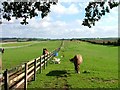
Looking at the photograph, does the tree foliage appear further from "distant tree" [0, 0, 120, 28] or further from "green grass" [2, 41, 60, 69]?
"green grass" [2, 41, 60, 69]

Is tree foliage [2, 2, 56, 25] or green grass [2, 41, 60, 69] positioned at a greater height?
tree foliage [2, 2, 56, 25]

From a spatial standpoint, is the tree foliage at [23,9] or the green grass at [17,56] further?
the green grass at [17,56]

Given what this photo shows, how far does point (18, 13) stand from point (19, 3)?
497 millimetres

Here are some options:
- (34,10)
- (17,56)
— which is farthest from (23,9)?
(17,56)

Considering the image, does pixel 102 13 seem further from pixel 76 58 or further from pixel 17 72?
pixel 76 58

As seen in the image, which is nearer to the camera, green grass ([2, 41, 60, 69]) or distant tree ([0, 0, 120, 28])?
distant tree ([0, 0, 120, 28])

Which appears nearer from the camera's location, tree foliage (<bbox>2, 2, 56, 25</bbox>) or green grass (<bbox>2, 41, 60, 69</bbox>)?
tree foliage (<bbox>2, 2, 56, 25</bbox>)

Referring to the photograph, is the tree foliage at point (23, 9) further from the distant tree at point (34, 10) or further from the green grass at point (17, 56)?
the green grass at point (17, 56)

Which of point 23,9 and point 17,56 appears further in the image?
point 17,56

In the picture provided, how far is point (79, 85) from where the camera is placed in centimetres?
1659

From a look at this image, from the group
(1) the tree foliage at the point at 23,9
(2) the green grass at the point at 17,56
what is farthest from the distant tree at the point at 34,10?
(2) the green grass at the point at 17,56

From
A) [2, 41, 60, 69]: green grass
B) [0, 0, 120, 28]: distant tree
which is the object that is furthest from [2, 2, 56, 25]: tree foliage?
[2, 41, 60, 69]: green grass

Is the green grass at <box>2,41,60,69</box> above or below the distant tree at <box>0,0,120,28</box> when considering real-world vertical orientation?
below

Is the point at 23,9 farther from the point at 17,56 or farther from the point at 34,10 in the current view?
the point at 17,56
